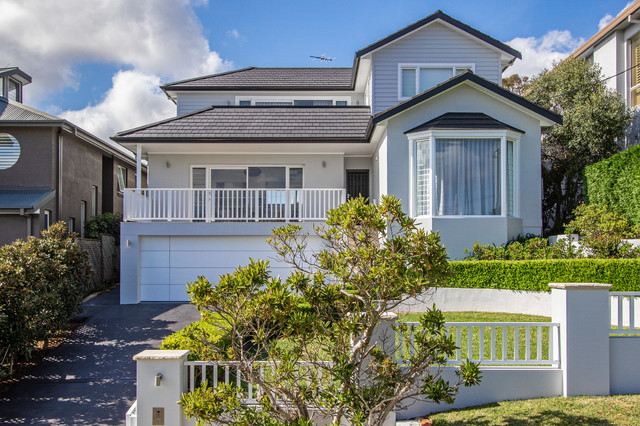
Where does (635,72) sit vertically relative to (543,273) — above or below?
above

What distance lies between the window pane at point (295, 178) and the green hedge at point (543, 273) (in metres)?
7.40

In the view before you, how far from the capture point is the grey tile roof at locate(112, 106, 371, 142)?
14.9m

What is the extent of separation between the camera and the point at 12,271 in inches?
329

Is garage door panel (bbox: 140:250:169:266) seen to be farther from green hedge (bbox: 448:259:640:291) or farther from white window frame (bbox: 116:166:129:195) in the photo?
white window frame (bbox: 116:166:129:195)

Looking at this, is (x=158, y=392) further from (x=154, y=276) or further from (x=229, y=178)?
(x=229, y=178)

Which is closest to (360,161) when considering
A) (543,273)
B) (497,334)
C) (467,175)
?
(467,175)

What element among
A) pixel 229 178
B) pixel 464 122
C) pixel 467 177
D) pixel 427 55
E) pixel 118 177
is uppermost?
pixel 427 55

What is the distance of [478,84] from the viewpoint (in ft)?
43.7

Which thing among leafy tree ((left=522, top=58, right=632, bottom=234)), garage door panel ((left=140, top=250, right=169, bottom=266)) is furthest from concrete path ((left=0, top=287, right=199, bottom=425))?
leafy tree ((left=522, top=58, right=632, bottom=234))

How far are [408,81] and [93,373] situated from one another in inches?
505

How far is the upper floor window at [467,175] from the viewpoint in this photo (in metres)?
12.7

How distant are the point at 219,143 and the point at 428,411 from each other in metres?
11.0

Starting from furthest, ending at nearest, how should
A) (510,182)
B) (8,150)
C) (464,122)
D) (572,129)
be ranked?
1. (8,150)
2. (572,129)
3. (510,182)
4. (464,122)

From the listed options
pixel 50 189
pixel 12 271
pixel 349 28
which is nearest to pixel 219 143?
pixel 349 28
